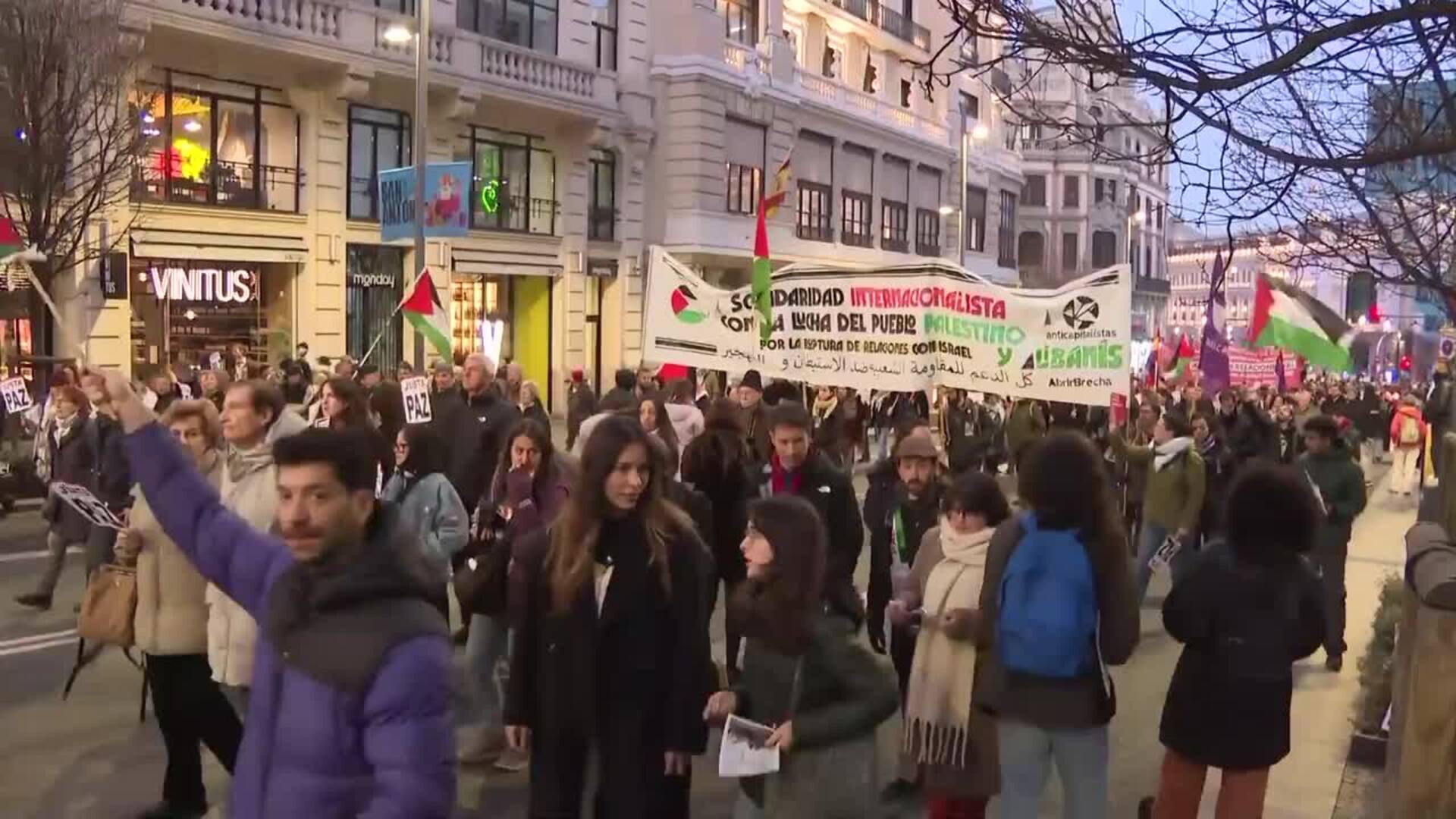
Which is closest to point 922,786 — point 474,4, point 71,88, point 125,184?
point 71,88

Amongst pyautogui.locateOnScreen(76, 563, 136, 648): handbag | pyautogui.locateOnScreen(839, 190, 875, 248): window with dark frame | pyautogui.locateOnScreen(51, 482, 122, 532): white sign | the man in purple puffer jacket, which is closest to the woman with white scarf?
the man in purple puffer jacket

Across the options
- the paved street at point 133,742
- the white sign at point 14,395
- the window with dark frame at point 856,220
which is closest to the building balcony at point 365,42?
the white sign at point 14,395

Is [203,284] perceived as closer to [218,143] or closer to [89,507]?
[218,143]

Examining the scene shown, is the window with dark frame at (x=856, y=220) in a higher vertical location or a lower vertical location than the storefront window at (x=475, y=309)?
higher

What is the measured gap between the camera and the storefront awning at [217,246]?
2067cm

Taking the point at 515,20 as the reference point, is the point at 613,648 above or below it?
below

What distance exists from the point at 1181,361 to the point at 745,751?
20780mm

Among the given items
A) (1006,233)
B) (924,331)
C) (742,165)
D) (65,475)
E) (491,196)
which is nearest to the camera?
(65,475)

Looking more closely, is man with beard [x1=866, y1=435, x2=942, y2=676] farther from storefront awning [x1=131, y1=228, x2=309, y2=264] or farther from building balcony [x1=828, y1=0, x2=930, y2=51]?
building balcony [x1=828, y1=0, x2=930, y2=51]

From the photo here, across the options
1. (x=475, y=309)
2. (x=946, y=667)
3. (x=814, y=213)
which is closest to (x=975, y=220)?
(x=814, y=213)

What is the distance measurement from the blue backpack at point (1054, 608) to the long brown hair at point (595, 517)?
1097mm

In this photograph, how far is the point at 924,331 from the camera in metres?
10.2

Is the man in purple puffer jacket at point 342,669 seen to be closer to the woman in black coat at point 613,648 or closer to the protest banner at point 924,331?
the woman in black coat at point 613,648

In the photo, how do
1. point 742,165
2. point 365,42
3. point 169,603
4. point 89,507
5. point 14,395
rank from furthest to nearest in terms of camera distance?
point 742,165 < point 365,42 < point 14,395 < point 89,507 < point 169,603
